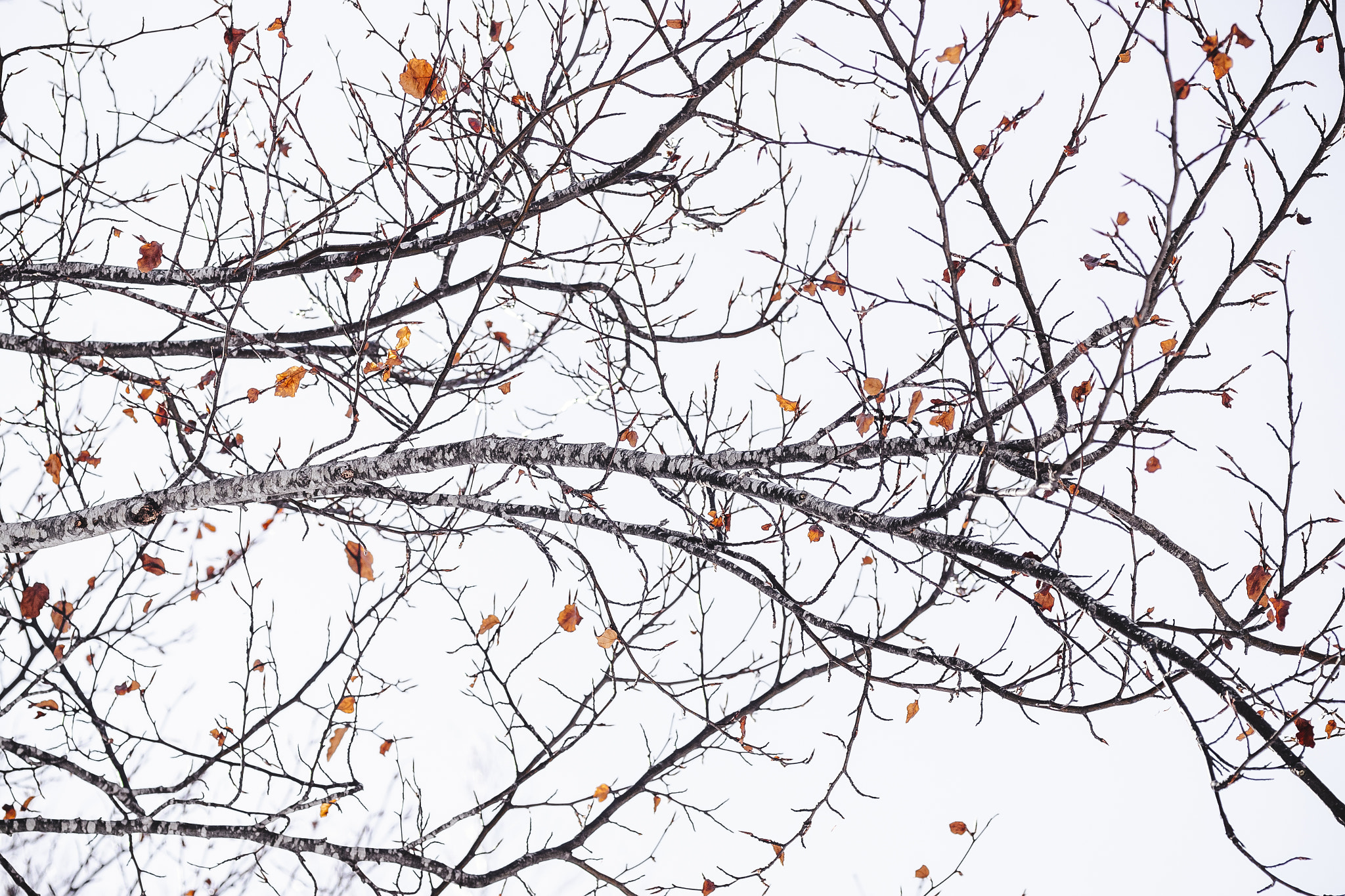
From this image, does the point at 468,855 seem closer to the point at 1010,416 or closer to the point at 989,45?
the point at 1010,416

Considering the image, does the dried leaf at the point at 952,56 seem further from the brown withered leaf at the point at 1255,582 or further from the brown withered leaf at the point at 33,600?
the brown withered leaf at the point at 33,600

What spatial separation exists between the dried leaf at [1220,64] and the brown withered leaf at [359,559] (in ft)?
10.6

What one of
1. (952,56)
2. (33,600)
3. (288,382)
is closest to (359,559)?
(288,382)

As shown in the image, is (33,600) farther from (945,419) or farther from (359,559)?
(945,419)

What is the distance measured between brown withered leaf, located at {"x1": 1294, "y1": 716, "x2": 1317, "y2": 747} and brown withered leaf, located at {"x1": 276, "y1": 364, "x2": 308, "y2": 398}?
3.24 metres

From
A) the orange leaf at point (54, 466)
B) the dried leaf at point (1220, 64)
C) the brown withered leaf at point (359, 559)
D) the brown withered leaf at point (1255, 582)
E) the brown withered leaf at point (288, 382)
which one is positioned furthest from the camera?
the orange leaf at point (54, 466)

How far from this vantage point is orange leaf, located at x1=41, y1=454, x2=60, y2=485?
11.7ft

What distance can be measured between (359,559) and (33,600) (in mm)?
1264

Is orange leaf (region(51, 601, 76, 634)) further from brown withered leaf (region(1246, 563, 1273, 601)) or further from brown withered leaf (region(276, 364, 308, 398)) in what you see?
brown withered leaf (region(1246, 563, 1273, 601))

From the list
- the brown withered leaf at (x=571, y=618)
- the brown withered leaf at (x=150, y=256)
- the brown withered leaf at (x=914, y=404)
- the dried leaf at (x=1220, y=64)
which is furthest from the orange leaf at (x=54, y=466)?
the dried leaf at (x=1220, y=64)

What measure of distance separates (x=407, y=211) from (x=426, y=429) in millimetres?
877

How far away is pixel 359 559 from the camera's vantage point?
2.93 meters

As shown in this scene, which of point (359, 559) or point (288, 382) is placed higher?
point (288, 382)

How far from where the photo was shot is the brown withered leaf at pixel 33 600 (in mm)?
2771
